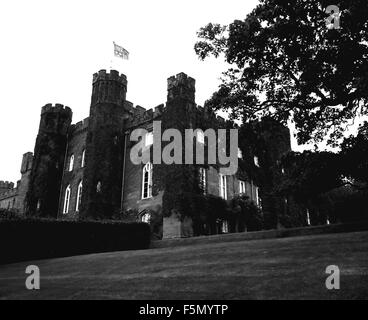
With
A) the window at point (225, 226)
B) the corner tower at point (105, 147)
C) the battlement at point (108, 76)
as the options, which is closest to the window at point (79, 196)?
the corner tower at point (105, 147)

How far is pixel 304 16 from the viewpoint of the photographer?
46.4 ft

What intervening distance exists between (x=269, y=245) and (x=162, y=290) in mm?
6093

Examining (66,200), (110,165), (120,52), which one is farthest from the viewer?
(66,200)

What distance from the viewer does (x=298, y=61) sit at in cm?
1451

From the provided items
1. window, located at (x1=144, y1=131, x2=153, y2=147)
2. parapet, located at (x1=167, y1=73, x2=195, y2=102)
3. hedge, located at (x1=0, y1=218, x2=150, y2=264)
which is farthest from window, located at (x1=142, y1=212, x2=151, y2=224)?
parapet, located at (x1=167, y1=73, x2=195, y2=102)

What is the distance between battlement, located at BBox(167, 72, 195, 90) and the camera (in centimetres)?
2720

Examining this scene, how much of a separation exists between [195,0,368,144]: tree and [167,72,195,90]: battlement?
10.7 meters

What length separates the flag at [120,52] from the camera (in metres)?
31.5

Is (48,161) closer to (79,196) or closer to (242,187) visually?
(79,196)

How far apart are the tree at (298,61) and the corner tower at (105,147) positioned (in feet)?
52.4

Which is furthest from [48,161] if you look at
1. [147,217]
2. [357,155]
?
[357,155]

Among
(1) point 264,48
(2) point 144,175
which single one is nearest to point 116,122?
(2) point 144,175

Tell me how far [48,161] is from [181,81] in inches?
628
